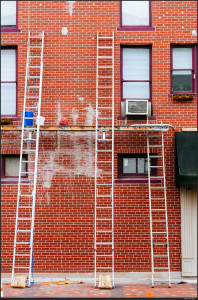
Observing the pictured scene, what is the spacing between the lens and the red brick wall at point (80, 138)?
1377 cm

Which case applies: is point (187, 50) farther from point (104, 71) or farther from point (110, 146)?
point (110, 146)

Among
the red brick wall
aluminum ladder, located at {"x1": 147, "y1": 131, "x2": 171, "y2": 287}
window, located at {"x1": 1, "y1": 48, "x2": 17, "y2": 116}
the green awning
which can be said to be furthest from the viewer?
window, located at {"x1": 1, "y1": 48, "x2": 17, "y2": 116}

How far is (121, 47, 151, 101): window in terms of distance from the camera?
1436 centimetres

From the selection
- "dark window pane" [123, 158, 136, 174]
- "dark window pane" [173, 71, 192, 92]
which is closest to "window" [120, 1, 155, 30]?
"dark window pane" [173, 71, 192, 92]

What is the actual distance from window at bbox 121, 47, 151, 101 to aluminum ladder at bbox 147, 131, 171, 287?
1.31 meters

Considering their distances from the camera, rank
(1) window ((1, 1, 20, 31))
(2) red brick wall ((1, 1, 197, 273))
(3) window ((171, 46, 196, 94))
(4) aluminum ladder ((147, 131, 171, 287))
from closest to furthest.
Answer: (4) aluminum ladder ((147, 131, 171, 287)), (2) red brick wall ((1, 1, 197, 273)), (3) window ((171, 46, 196, 94)), (1) window ((1, 1, 20, 31))

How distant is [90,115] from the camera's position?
14.2 meters

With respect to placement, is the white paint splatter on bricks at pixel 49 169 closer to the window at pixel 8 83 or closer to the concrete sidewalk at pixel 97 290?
the window at pixel 8 83

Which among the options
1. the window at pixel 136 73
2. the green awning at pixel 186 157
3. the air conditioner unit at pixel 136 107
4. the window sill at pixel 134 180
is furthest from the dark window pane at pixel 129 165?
the window at pixel 136 73

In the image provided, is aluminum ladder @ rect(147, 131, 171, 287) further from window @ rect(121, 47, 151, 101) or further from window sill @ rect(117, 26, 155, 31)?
window sill @ rect(117, 26, 155, 31)

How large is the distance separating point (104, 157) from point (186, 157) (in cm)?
235

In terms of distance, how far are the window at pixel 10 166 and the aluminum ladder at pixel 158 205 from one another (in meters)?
3.77

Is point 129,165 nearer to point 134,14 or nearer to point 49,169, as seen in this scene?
point 49,169

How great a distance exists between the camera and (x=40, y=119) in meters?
13.6
